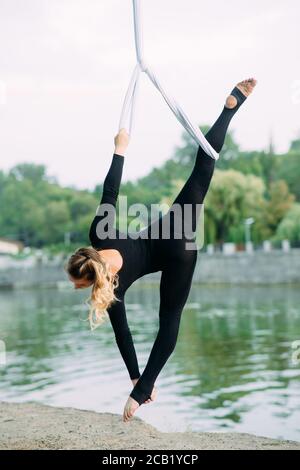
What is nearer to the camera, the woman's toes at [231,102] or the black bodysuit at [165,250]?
the black bodysuit at [165,250]

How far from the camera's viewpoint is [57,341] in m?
14.9

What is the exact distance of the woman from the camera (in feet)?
9.77

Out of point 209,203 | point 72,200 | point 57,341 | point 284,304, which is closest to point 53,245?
point 72,200

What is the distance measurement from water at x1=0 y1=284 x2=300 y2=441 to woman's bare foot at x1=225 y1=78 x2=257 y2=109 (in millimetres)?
1630

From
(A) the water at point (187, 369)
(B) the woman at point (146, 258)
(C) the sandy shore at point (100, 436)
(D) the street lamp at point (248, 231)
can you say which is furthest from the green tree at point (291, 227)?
(B) the woman at point (146, 258)

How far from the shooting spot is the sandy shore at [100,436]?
4.74 metres

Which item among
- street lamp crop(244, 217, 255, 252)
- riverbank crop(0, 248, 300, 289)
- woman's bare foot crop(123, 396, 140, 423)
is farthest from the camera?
street lamp crop(244, 217, 255, 252)

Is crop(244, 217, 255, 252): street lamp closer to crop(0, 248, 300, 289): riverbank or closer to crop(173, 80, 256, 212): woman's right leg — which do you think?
crop(0, 248, 300, 289): riverbank

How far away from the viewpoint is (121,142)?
125 inches

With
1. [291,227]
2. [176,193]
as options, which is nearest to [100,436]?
[291,227]

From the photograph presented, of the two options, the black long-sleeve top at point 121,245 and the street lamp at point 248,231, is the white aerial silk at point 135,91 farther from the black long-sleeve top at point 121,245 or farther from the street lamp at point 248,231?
the street lamp at point 248,231

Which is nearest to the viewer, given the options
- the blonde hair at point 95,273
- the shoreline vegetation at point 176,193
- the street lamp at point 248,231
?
the blonde hair at point 95,273

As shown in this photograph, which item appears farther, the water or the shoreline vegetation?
the shoreline vegetation

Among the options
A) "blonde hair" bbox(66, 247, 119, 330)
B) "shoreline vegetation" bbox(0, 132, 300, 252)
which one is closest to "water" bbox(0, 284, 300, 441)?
"blonde hair" bbox(66, 247, 119, 330)
